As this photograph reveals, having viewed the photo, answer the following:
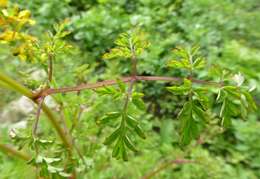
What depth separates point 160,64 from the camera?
1.85 m

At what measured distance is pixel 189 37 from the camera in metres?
2.71

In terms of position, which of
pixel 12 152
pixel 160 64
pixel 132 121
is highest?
pixel 132 121

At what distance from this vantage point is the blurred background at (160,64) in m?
1.71

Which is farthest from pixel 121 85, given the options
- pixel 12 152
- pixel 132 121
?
pixel 12 152

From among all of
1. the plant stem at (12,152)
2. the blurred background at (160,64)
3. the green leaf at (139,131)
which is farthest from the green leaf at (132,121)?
the blurred background at (160,64)

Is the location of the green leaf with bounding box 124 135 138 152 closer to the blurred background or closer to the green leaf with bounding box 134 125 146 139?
the green leaf with bounding box 134 125 146 139

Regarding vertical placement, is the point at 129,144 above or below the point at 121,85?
below

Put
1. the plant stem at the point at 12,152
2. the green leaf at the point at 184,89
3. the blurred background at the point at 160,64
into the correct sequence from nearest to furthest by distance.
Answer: the green leaf at the point at 184,89
the plant stem at the point at 12,152
the blurred background at the point at 160,64

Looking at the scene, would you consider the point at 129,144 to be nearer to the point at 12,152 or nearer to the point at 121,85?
the point at 121,85

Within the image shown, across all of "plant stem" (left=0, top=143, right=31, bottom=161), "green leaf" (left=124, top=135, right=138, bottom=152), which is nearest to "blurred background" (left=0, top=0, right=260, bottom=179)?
"plant stem" (left=0, top=143, right=31, bottom=161)

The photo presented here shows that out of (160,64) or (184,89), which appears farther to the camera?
(160,64)

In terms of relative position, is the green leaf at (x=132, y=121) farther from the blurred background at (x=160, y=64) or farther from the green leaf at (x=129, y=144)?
the blurred background at (x=160, y=64)

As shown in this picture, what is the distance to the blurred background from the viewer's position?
1.71 m

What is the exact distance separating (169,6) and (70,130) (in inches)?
96.6
